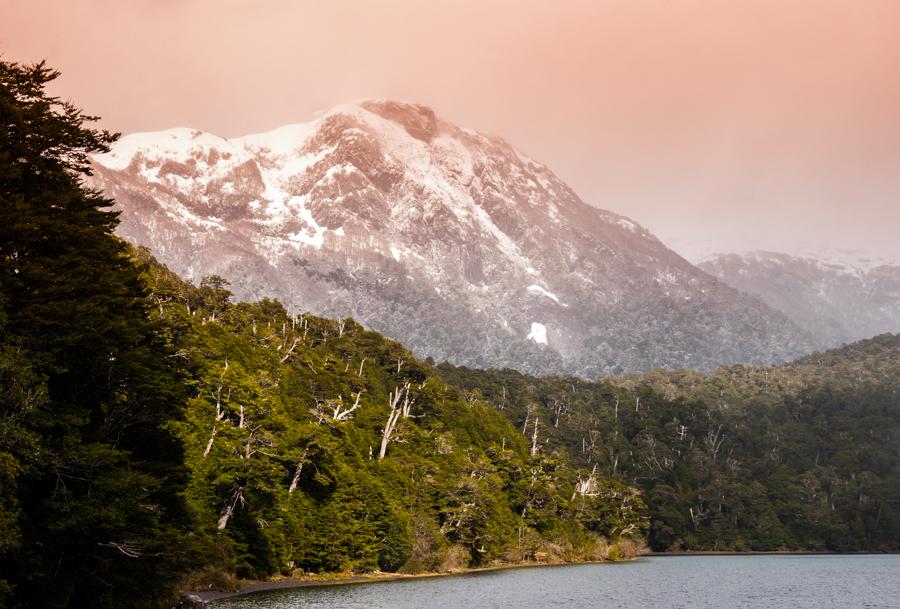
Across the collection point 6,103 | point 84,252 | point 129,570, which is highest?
point 6,103

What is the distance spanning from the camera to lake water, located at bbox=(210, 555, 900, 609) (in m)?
64.4

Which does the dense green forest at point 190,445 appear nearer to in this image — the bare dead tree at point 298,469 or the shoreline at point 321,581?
the bare dead tree at point 298,469

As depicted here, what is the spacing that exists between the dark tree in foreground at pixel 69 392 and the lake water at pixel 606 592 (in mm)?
19775

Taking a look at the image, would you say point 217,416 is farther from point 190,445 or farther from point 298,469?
point 298,469

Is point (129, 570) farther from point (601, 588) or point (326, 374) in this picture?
point (326, 374)

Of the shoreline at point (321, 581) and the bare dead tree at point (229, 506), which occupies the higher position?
the bare dead tree at point (229, 506)

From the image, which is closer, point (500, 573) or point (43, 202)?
point (43, 202)

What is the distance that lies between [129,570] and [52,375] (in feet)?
31.8

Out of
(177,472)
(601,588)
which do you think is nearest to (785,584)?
(601,588)

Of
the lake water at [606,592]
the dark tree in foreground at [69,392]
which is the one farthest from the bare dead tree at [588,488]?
the dark tree in foreground at [69,392]

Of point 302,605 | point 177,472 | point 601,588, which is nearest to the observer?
point 177,472

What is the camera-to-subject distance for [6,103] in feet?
120

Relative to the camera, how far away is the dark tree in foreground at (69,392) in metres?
30.3

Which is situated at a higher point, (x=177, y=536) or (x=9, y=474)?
(x=9, y=474)
